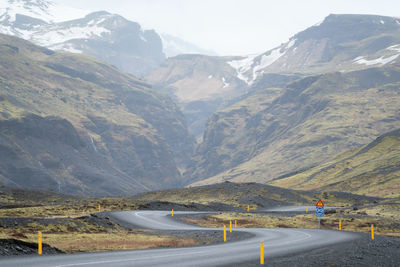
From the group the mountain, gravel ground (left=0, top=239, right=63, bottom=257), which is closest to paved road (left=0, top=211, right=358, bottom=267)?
gravel ground (left=0, top=239, right=63, bottom=257)

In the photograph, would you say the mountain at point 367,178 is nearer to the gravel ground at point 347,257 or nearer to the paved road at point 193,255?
the paved road at point 193,255

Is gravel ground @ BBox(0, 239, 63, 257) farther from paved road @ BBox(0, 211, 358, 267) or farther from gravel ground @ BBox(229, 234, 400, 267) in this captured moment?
gravel ground @ BBox(229, 234, 400, 267)

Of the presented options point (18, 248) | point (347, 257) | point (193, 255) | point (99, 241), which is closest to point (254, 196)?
point (99, 241)

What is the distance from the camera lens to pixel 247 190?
12888 centimetres

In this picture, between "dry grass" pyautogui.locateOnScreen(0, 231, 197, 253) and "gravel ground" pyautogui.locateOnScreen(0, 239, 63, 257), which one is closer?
"gravel ground" pyautogui.locateOnScreen(0, 239, 63, 257)

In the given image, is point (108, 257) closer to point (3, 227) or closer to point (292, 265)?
point (292, 265)

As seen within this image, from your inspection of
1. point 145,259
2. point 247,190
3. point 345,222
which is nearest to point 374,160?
point 247,190

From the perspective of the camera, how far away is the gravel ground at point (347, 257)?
1038 inches

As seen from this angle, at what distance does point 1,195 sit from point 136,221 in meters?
76.1

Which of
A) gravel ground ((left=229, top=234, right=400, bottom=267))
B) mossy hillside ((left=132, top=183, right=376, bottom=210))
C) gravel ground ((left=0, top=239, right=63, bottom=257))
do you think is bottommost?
mossy hillside ((left=132, top=183, right=376, bottom=210))

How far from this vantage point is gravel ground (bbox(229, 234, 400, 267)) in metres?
26.4

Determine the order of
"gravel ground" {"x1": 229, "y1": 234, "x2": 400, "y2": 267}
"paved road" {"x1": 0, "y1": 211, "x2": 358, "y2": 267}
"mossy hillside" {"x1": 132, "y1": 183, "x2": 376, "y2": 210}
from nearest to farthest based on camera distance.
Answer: "paved road" {"x1": 0, "y1": 211, "x2": 358, "y2": 267} → "gravel ground" {"x1": 229, "y1": 234, "x2": 400, "y2": 267} → "mossy hillside" {"x1": 132, "y1": 183, "x2": 376, "y2": 210}

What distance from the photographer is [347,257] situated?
28.6m

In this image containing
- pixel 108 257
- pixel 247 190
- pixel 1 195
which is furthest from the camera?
pixel 247 190
